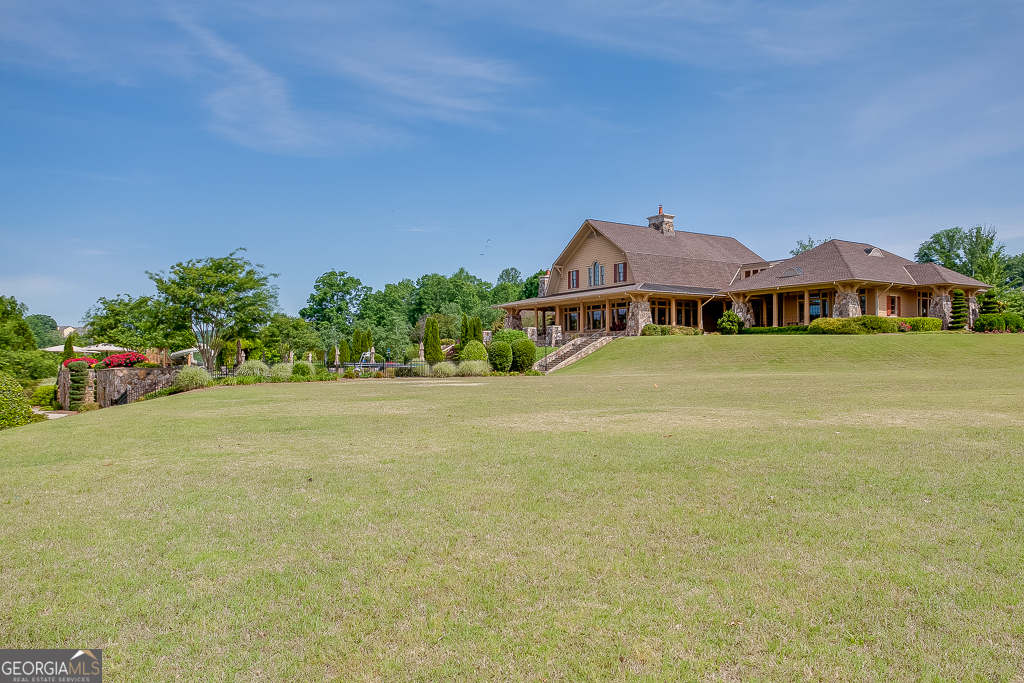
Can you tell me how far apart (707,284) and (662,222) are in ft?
24.8

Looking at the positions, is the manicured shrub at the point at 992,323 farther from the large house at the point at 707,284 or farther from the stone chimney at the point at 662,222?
the stone chimney at the point at 662,222

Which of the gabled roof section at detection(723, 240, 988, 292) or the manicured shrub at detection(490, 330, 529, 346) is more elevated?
the gabled roof section at detection(723, 240, 988, 292)

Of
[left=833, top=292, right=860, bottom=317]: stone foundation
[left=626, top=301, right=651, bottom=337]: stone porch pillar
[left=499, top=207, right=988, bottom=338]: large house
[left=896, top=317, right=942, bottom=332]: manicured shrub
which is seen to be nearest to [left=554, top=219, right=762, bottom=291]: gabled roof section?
[left=499, top=207, right=988, bottom=338]: large house

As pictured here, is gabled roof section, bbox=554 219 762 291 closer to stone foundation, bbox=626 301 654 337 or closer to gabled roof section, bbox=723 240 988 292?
stone foundation, bbox=626 301 654 337

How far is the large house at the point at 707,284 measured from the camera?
3919 centimetres

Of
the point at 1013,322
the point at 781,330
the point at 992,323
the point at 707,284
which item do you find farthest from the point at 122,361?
the point at 1013,322

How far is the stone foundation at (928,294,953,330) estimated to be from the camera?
40500 millimetres

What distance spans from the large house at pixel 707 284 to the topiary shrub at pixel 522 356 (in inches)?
443

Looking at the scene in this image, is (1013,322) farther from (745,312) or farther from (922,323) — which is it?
(745,312)

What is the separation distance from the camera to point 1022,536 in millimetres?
4312

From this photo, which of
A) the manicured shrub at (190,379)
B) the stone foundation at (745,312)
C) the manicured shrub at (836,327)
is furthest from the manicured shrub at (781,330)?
the manicured shrub at (190,379)

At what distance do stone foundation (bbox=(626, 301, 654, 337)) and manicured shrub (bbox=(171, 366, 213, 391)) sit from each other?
992 inches

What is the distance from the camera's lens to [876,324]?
34.7 m

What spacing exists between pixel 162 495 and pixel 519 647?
4.15m
